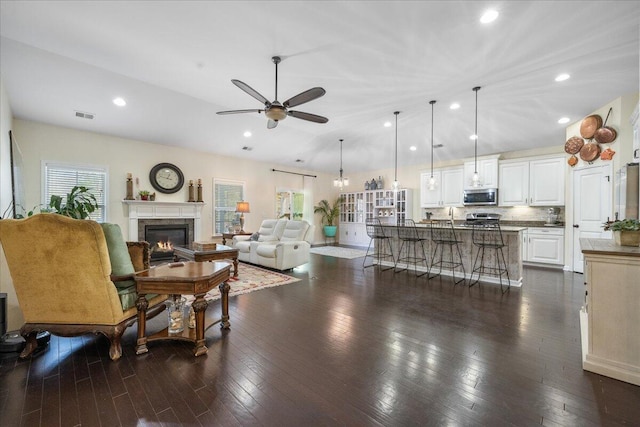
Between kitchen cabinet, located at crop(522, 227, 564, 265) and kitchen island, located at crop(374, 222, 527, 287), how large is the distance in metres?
1.43

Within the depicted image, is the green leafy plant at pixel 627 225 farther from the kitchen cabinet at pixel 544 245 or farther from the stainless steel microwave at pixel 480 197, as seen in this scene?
the stainless steel microwave at pixel 480 197

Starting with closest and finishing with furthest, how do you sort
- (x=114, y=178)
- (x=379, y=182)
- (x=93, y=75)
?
(x=93, y=75) → (x=114, y=178) → (x=379, y=182)

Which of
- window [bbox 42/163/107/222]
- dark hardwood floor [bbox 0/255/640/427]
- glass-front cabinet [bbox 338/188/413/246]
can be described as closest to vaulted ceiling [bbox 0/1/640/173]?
window [bbox 42/163/107/222]

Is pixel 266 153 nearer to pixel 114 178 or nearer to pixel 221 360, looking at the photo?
pixel 114 178

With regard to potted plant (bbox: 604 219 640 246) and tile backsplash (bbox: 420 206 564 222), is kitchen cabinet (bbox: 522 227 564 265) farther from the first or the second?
potted plant (bbox: 604 219 640 246)

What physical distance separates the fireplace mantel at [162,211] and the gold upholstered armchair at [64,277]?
13.8 ft

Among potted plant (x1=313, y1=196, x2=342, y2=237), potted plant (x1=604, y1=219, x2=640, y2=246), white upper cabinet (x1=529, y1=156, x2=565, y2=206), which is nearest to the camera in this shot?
potted plant (x1=604, y1=219, x2=640, y2=246)

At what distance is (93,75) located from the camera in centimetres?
420

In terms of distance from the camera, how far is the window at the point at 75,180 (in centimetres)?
523

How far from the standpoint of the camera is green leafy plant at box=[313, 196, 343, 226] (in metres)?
10.1

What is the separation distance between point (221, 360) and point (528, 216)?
7.47 metres

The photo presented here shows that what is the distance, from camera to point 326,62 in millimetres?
3531

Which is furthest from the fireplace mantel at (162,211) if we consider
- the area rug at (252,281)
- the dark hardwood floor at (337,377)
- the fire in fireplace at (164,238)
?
the dark hardwood floor at (337,377)

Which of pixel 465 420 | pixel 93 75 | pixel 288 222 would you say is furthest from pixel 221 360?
pixel 93 75
